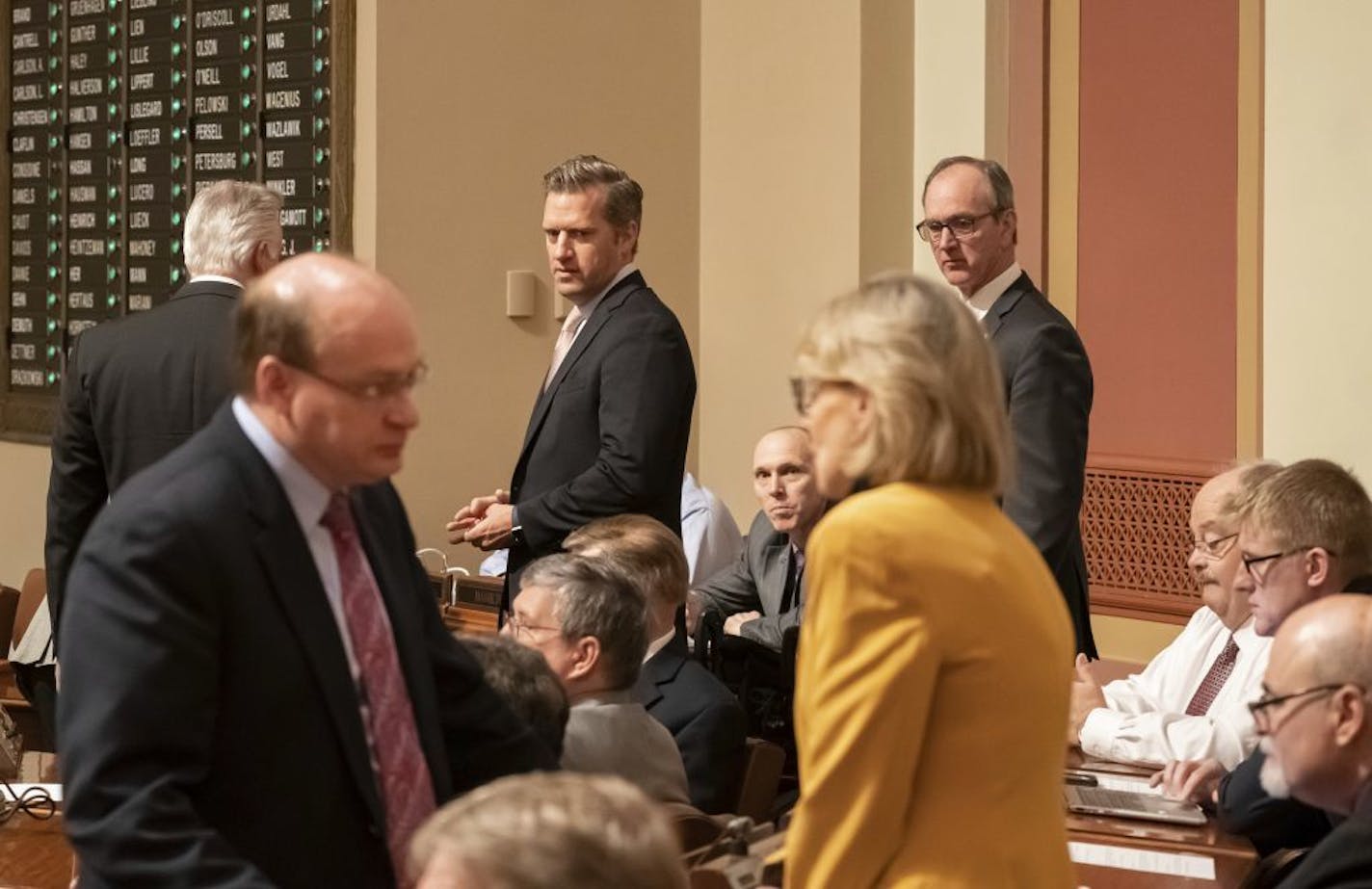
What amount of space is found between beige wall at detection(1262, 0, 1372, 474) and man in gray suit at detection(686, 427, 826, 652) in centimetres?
181

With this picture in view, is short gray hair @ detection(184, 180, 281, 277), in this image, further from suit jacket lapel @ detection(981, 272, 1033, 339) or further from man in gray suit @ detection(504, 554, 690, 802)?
suit jacket lapel @ detection(981, 272, 1033, 339)

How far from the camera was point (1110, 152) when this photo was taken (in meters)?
6.89

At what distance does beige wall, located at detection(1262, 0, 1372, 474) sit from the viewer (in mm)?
6102

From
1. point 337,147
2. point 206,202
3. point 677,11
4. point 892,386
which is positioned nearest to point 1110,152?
point 677,11

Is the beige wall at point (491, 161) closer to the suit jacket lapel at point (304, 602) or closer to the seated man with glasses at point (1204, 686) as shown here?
the seated man with glasses at point (1204, 686)

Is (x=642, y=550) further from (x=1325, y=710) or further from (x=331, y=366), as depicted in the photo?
(x=331, y=366)

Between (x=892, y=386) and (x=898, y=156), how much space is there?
499 cm

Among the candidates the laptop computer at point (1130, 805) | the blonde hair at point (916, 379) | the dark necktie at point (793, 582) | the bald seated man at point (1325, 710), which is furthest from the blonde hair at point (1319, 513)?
the dark necktie at point (793, 582)

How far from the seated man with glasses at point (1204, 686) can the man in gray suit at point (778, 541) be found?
3.26 ft

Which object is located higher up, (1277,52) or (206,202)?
(1277,52)

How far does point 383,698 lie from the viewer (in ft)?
7.23

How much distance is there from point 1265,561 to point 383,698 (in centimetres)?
187

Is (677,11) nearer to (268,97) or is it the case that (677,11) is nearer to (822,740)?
(268,97)

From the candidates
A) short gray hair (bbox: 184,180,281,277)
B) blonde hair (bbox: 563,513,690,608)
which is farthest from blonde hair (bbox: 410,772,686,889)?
short gray hair (bbox: 184,180,281,277)
